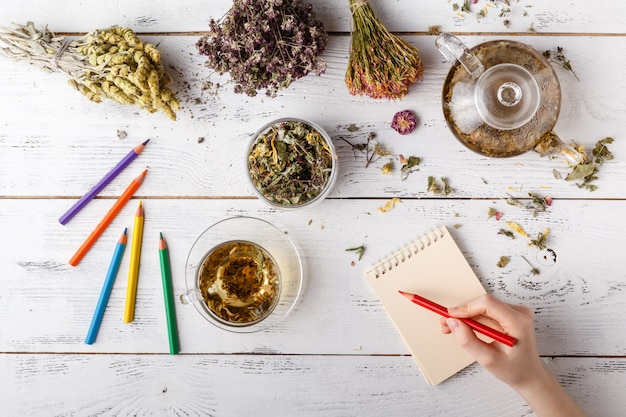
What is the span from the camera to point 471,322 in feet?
3.70

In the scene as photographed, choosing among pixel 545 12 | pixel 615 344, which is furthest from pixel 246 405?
pixel 545 12

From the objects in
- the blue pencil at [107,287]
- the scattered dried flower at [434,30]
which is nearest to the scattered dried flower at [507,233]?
the scattered dried flower at [434,30]

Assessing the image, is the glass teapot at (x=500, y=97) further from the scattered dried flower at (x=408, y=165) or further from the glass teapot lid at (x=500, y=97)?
the scattered dried flower at (x=408, y=165)

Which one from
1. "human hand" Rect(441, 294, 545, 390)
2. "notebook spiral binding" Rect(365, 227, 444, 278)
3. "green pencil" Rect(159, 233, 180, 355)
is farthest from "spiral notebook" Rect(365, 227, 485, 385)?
"green pencil" Rect(159, 233, 180, 355)

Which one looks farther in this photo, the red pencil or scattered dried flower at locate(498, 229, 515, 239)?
scattered dried flower at locate(498, 229, 515, 239)

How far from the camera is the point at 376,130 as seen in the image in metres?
1.26

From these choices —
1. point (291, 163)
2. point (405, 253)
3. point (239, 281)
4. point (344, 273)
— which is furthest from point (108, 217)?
point (405, 253)

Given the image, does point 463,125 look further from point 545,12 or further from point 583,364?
point 583,364

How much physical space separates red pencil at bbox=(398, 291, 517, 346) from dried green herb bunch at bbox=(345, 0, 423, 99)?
1.50 feet

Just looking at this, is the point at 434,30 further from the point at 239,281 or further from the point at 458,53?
the point at 239,281

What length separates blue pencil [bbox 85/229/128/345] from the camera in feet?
4.15

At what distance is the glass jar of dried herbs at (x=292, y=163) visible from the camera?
119cm

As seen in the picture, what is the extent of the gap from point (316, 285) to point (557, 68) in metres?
0.75

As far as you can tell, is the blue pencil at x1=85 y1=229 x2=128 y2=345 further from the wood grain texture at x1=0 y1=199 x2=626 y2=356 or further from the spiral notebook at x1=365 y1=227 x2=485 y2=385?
the spiral notebook at x1=365 y1=227 x2=485 y2=385
